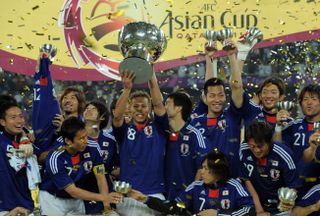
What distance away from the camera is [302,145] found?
450 centimetres

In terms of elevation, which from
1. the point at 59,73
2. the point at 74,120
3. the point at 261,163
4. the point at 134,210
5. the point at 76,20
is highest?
the point at 76,20

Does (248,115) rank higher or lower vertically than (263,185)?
higher

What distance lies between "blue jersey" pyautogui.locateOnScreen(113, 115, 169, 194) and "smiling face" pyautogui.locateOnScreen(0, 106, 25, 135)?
62 centimetres

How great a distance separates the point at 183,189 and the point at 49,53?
1.34 m

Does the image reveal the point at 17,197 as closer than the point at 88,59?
Yes

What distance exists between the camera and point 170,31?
21.2 ft

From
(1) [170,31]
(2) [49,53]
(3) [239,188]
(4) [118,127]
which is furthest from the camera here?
(1) [170,31]

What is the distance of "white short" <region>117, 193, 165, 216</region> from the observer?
4477mm

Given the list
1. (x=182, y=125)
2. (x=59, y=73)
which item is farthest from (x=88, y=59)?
(x=182, y=125)

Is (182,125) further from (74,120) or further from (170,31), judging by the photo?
(170,31)

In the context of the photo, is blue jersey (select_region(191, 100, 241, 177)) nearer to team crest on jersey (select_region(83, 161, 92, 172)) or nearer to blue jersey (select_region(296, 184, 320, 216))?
blue jersey (select_region(296, 184, 320, 216))

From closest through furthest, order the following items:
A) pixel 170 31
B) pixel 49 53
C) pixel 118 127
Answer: pixel 118 127 → pixel 49 53 → pixel 170 31

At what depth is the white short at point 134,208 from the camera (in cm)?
448

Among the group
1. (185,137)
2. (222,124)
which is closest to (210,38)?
(222,124)
